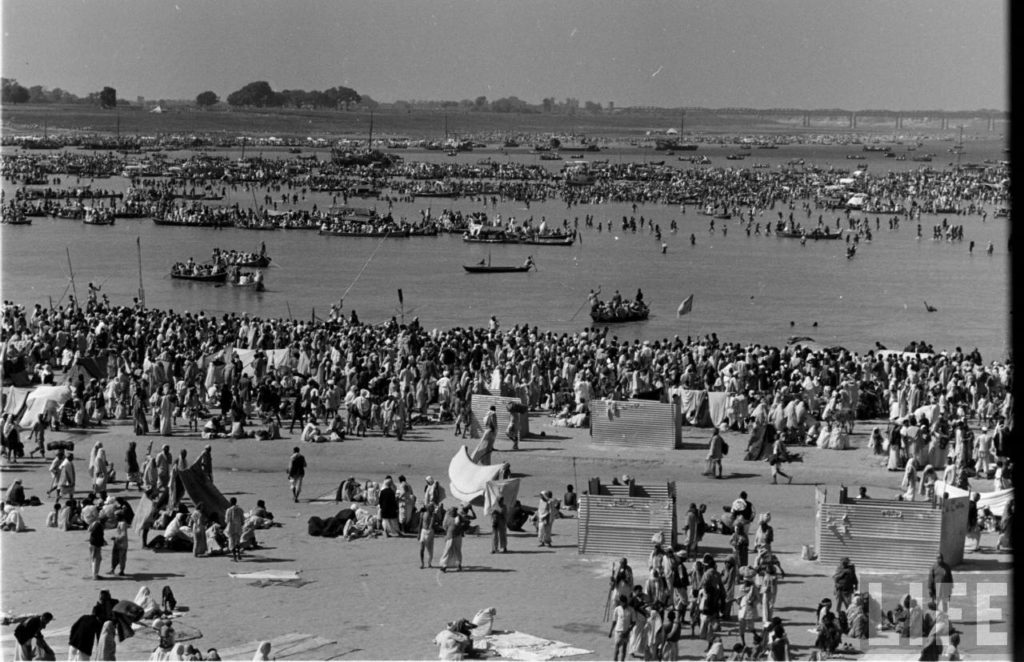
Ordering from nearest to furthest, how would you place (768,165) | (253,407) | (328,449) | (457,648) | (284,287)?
(457,648), (328,449), (253,407), (284,287), (768,165)

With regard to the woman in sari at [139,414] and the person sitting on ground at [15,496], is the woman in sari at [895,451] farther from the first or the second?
the person sitting on ground at [15,496]

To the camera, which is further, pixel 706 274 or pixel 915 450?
pixel 706 274

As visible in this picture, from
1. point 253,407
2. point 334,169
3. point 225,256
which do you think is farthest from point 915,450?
point 334,169

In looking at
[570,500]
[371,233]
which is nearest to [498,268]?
[371,233]

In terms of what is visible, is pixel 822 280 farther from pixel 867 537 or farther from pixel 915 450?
pixel 867 537

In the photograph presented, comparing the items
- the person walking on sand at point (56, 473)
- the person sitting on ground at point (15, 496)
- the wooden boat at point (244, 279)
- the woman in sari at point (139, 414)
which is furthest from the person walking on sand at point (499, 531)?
the wooden boat at point (244, 279)

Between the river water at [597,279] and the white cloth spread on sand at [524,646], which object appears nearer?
the white cloth spread on sand at [524,646]
